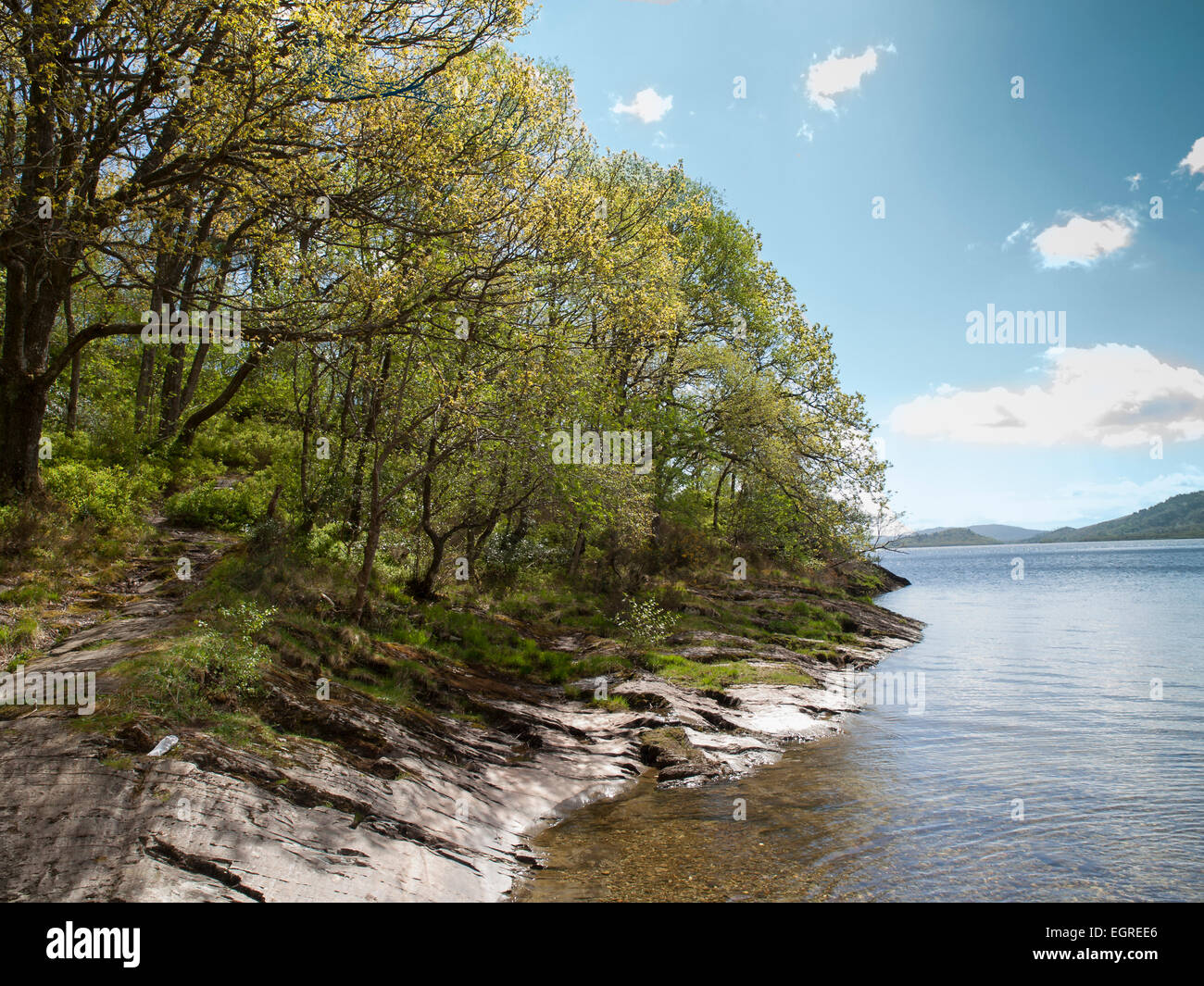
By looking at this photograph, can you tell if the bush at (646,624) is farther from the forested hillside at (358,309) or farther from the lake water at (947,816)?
the lake water at (947,816)

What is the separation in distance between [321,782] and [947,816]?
893 centimetres

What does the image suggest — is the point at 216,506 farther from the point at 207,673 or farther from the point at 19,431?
the point at 207,673

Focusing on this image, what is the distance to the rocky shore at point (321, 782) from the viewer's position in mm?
5902

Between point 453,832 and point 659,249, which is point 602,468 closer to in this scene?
point 659,249

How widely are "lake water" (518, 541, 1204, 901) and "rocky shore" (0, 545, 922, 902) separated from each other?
94 cm

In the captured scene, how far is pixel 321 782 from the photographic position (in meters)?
8.19

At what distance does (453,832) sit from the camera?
8.70m

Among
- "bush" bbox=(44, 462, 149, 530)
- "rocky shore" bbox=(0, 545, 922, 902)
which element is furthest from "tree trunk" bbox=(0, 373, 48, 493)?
"rocky shore" bbox=(0, 545, 922, 902)

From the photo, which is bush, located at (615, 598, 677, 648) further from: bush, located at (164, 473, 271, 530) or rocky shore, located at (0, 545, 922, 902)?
bush, located at (164, 473, 271, 530)

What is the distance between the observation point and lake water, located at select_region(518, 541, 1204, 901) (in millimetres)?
8391

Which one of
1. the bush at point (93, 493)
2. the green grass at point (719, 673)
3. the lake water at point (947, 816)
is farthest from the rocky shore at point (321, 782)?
the bush at point (93, 493)

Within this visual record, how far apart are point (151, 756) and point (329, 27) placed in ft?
29.7
